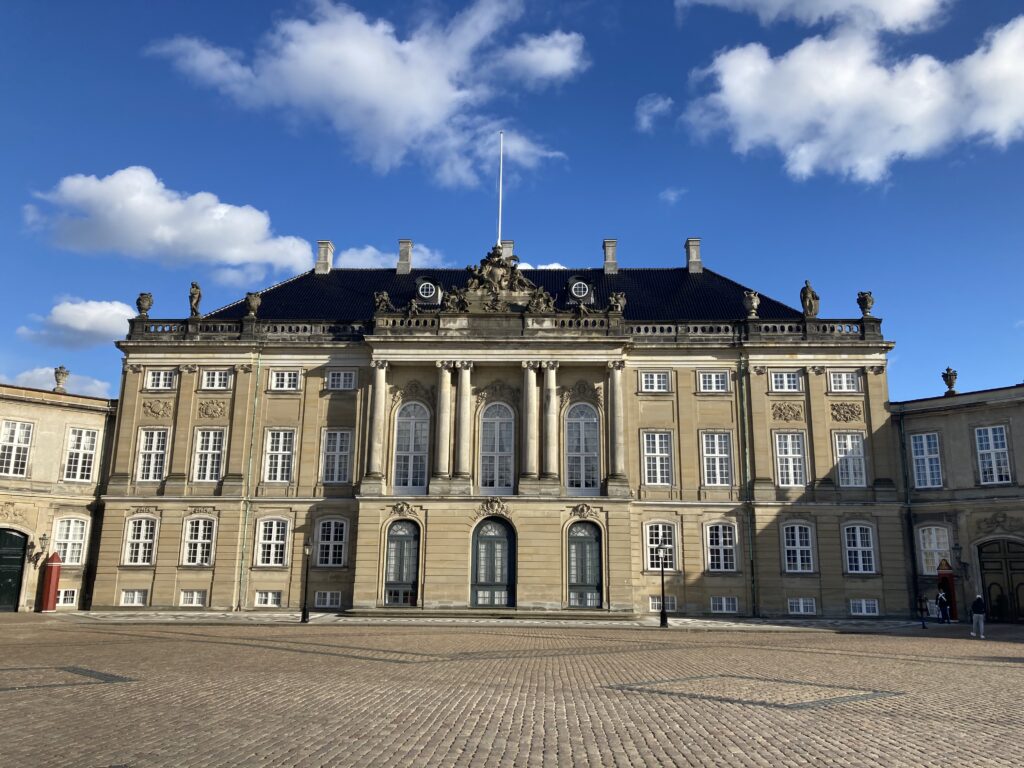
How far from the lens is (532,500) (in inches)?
1529

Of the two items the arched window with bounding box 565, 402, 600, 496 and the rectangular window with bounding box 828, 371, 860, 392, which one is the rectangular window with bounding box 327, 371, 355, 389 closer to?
the arched window with bounding box 565, 402, 600, 496

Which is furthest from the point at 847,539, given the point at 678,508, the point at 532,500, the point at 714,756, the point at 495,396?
the point at 714,756

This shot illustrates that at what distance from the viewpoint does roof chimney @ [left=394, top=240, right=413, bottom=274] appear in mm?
50344

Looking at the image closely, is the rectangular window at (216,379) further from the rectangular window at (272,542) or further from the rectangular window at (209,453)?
the rectangular window at (272,542)

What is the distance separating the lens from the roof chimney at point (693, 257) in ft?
161

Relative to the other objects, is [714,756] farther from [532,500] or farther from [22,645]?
[532,500]

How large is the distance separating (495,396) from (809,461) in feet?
52.9

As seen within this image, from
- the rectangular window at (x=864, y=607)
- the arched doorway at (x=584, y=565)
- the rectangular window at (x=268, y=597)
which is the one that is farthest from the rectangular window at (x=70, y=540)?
the rectangular window at (x=864, y=607)

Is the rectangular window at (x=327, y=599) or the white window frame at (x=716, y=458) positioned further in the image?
the white window frame at (x=716, y=458)

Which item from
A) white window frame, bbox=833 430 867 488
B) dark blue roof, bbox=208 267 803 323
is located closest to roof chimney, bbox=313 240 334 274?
dark blue roof, bbox=208 267 803 323

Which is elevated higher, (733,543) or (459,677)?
(733,543)

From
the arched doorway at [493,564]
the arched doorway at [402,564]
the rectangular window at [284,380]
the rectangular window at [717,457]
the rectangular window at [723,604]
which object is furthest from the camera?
the rectangular window at [284,380]

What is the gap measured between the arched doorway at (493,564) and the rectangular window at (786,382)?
15420mm

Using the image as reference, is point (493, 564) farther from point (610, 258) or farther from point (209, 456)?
point (610, 258)
